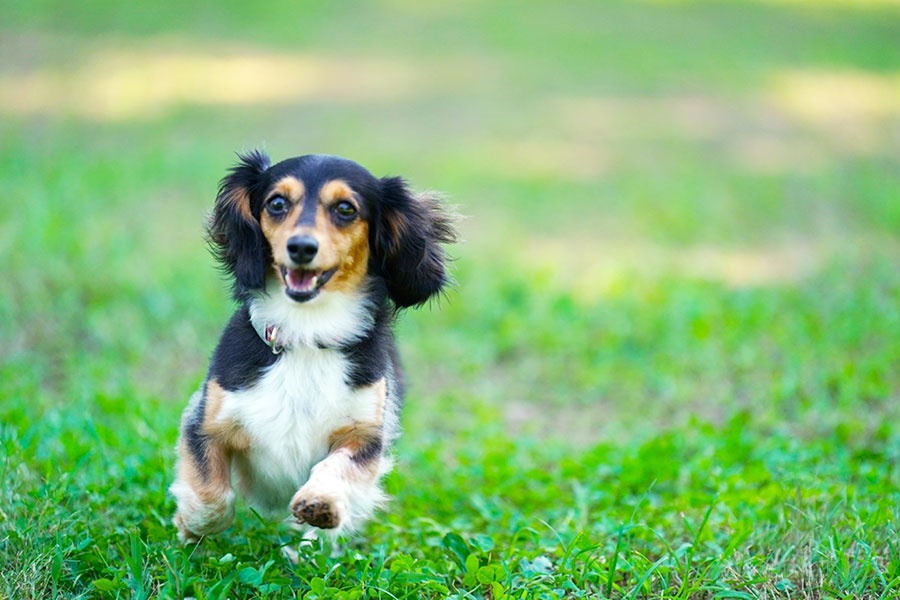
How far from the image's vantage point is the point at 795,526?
4.05m

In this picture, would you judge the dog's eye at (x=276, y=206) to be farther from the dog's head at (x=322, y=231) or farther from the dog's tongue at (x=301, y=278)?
the dog's tongue at (x=301, y=278)

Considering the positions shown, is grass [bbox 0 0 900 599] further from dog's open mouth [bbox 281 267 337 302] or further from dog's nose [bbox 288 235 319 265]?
dog's nose [bbox 288 235 319 265]

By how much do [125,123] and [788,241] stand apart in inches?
350

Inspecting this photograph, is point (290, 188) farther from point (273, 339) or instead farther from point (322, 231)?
point (273, 339)

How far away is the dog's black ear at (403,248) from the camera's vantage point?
4070mm

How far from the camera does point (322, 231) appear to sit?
3703 millimetres

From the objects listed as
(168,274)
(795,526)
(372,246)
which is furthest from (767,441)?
(168,274)

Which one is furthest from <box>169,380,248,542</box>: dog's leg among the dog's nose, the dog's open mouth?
the dog's nose

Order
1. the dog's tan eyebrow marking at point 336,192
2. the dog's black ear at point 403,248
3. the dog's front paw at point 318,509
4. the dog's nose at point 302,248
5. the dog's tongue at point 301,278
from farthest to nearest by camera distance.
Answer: the dog's black ear at point 403,248 < the dog's tan eyebrow marking at point 336,192 < the dog's tongue at point 301,278 < the dog's nose at point 302,248 < the dog's front paw at point 318,509

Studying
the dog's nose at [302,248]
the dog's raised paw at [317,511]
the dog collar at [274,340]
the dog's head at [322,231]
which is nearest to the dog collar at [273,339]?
the dog collar at [274,340]

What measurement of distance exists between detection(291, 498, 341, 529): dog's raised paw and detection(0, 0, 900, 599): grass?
13.8 inches

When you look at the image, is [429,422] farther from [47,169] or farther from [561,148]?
[561,148]

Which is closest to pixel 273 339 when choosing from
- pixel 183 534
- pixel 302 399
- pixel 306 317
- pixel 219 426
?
pixel 306 317

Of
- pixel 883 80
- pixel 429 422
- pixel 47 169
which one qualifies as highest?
pixel 883 80
